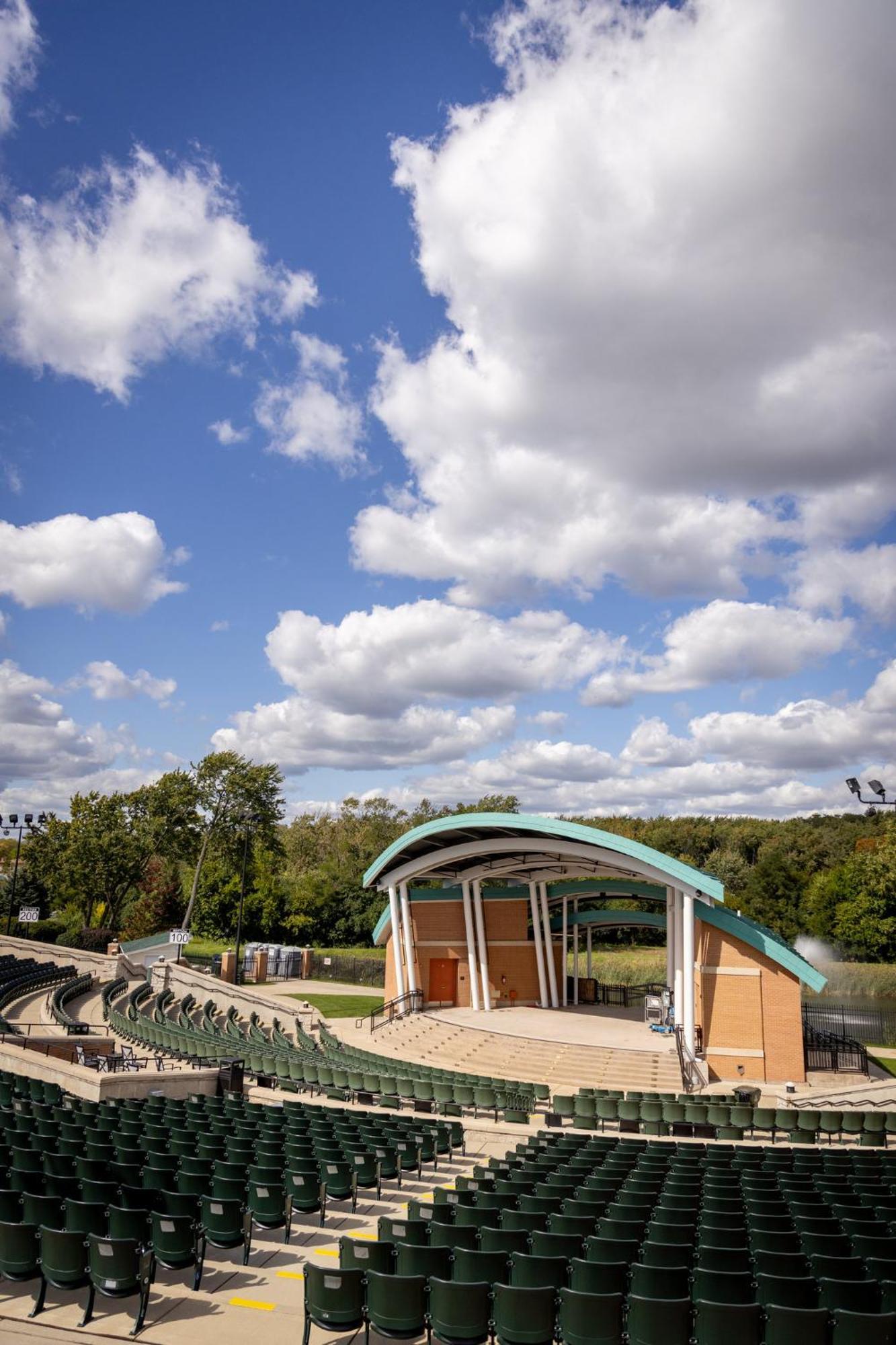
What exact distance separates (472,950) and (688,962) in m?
13.0

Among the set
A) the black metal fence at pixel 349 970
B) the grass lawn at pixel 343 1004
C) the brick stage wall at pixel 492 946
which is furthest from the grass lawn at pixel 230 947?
the brick stage wall at pixel 492 946

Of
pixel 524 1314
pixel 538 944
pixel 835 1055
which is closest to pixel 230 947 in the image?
pixel 538 944

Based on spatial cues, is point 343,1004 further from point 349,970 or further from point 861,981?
point 861,981

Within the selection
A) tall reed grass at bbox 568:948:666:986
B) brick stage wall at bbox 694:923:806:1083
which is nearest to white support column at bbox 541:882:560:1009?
brick stage wall at bbox 694:923:806:1083

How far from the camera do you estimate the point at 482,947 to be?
38594 millimetres

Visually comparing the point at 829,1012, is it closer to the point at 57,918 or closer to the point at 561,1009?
the point at 561,1009

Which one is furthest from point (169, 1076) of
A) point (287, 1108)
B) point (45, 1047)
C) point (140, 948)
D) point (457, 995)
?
point (140, 948)

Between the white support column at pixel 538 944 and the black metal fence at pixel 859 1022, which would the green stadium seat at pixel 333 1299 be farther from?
the black metal fence at pixel 859 1022

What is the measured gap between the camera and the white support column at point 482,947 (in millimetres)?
38562

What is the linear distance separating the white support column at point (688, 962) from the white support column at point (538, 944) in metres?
11.0

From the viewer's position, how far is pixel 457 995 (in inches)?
1612

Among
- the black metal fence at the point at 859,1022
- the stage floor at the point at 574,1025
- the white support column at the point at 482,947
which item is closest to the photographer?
the stage floor at the point at 574,1025

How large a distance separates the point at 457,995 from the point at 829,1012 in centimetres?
2160

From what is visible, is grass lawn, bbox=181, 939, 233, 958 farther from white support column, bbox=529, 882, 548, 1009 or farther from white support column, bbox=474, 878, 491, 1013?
white support column, bbox=529, 882, 548, 1009
